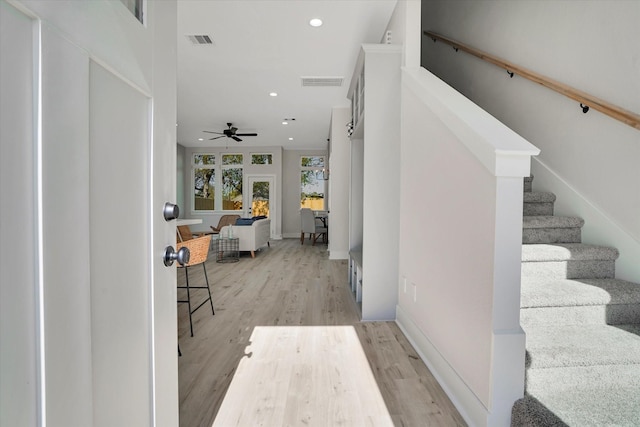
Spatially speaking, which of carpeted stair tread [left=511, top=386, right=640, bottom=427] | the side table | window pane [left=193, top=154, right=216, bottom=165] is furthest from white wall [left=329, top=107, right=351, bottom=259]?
window pane [left=193, top=154, right=216, bottom=165]

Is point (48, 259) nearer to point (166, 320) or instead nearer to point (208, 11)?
point (166, 320)

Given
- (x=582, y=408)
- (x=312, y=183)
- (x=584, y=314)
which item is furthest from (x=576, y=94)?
(x=312, y=183)

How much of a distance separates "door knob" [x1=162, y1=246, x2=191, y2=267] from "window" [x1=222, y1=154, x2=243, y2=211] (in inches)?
402

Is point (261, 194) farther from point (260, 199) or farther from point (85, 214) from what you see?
point (85, 214)

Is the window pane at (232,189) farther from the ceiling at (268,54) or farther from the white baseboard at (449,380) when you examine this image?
the white baseboard at (449,380)

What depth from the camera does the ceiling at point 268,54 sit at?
313 centimetres

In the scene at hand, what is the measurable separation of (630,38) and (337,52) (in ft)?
9.14

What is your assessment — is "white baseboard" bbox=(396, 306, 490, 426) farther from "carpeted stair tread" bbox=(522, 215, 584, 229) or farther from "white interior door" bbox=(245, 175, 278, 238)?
"white interior door" bbox=(245, 175, 278, 238)

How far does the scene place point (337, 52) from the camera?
402 centimetres

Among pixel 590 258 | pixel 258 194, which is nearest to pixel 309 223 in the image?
pixel 258 194

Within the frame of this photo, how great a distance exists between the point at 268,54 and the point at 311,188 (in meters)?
7.12

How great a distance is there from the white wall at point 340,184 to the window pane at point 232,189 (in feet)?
18.0

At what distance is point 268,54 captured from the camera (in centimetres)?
409

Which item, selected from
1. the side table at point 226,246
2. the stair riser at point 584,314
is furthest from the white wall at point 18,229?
the side table at point 226,246
